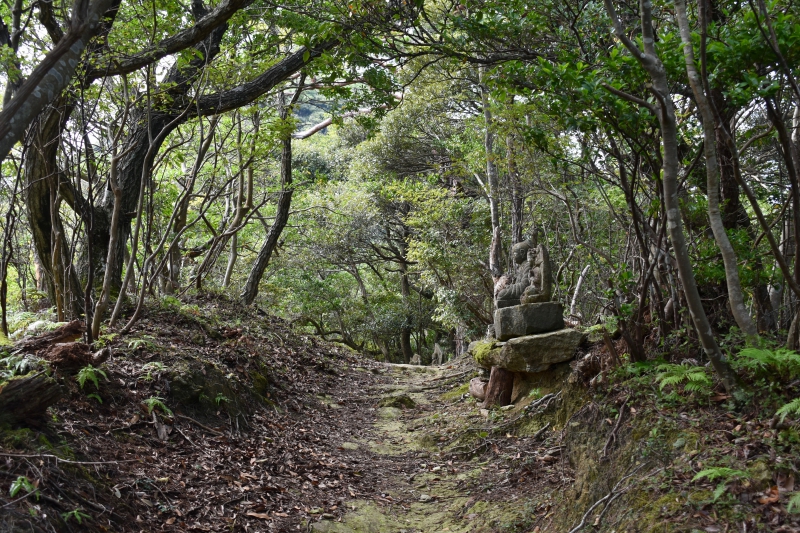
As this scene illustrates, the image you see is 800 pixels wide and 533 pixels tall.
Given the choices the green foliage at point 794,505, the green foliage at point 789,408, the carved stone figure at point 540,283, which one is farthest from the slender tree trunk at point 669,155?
the carved stone figure at point 540,283

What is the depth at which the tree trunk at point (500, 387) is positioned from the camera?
804cm

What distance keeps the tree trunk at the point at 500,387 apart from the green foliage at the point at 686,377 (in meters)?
3.44

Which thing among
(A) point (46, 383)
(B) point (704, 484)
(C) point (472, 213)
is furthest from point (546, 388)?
(C) point (472, 213)

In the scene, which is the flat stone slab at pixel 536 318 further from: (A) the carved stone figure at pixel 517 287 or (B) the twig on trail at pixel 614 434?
(B) the twig on trail at pixel 614 434

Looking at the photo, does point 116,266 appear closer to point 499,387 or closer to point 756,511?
point 499,387

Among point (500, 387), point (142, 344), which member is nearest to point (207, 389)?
point (142, 344)

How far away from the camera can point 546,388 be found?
737 centimetres

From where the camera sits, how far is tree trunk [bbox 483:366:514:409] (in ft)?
26.4

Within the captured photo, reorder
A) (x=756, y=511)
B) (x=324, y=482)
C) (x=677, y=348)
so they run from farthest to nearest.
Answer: (x=324, y=482) < (x=677, y=348) < (x=756, y=511)

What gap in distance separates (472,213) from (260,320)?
716 centimetres

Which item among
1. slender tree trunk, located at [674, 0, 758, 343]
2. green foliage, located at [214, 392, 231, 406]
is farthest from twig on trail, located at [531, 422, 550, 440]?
green foliage, located at [214, 392, 231, 406]

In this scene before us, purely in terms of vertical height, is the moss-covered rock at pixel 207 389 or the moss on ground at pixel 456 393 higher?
the moss-covered rock at pixel 207 389

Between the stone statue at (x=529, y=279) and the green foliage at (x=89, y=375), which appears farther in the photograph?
the stone statue at (x=529, y=279)

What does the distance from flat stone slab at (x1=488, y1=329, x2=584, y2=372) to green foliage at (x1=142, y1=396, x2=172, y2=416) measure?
4.40 m
